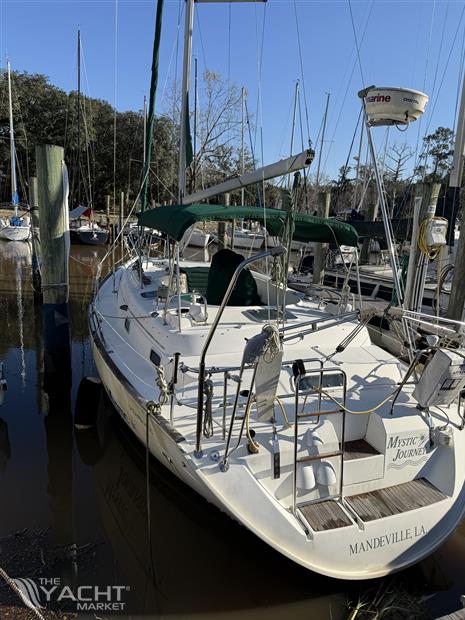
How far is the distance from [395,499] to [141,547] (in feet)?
7.80

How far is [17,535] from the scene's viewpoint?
4.21m

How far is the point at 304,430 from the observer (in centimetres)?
386

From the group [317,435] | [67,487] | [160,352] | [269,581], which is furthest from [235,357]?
[67,487]

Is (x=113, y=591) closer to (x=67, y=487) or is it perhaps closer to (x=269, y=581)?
(x=269, y=581)

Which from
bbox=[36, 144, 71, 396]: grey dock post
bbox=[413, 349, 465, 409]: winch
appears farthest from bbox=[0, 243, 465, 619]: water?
bbox=[413, 349, 465, 409]: winch

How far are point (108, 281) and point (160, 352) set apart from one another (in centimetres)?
573

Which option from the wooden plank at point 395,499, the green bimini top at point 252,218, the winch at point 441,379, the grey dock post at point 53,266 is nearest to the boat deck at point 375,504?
the wooden plank at point 395,499

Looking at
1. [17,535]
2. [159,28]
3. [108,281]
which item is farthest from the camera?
[108,281]

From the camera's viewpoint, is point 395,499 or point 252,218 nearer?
point 395,499

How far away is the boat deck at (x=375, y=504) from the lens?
3395mm

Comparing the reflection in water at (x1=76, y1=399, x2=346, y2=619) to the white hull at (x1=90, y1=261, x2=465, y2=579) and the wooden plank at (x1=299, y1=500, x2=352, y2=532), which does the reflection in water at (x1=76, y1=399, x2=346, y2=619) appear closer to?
the white hull at (x1=90, y1=261, x2=465, y2=579)

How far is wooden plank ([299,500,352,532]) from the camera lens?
3338 mm

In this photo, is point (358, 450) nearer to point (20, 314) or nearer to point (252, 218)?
point (252, 218)

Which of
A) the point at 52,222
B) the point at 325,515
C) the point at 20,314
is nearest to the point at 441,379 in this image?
the point at 325,515
